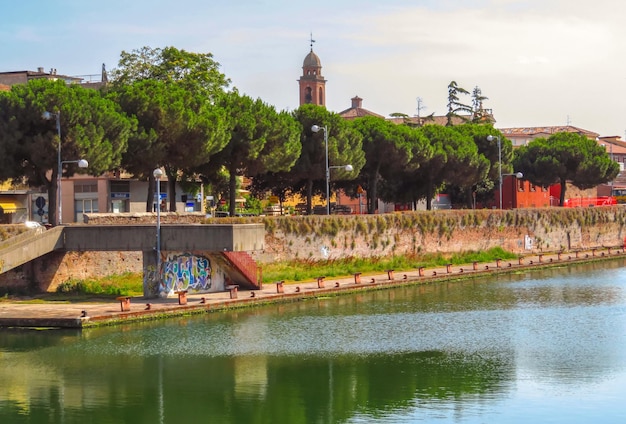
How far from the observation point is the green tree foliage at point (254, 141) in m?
69.2

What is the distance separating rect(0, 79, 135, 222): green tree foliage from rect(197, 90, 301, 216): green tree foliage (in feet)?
36.4

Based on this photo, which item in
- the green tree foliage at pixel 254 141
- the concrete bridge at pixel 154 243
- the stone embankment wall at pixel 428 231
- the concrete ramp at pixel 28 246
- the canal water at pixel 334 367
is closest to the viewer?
the canal water at pixel 334 367

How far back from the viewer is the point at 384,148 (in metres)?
83.7

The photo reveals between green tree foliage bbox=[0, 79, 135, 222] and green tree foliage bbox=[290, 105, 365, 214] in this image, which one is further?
green tree foliage bbox=[290, 105, 365, 214]

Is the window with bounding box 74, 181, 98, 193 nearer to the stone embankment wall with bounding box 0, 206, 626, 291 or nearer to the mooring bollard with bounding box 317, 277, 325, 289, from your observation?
the stone embankment wall with bounding box 0, 206, 626, 291

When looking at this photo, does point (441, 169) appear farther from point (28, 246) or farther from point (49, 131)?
point (28, 246)

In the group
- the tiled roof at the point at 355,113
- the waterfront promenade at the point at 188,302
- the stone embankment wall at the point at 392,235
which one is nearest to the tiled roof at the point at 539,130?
the tiled roof at the point at 355,113

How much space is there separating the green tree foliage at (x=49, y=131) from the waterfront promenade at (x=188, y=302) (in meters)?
8.77

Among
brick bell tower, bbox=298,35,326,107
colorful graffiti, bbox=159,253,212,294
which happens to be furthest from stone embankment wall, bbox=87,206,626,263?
brick bell tower, bbox=298,35,326,107

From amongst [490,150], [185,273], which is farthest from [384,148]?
[185,273]

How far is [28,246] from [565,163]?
223 feet

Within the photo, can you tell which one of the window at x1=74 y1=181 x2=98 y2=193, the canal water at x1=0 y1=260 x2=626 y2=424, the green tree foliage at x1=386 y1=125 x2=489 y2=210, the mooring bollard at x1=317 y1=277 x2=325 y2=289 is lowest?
the canal water at x1=0 y1=260 x2=626 y2=424

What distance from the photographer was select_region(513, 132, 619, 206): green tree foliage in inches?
4146

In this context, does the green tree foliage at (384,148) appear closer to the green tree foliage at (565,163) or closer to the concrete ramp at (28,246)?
the green tree foliage at (565,163)
